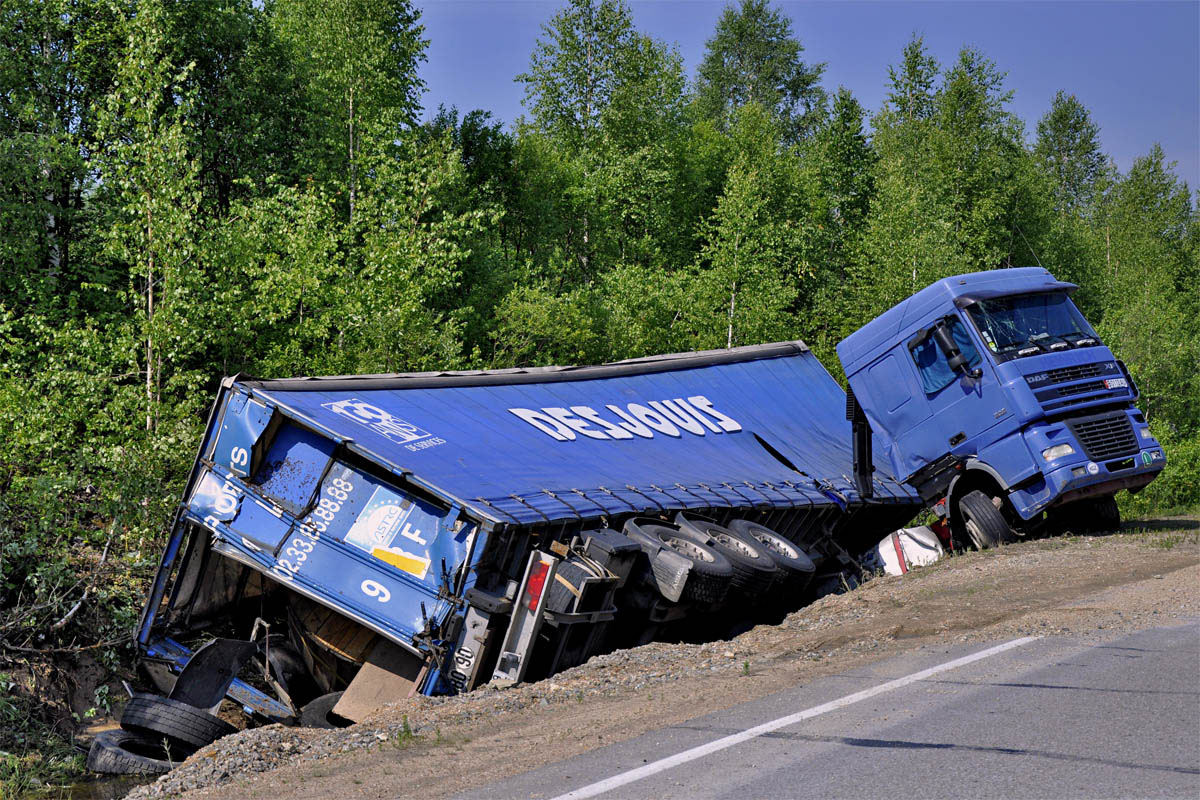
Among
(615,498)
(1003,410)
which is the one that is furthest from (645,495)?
(1003,410)

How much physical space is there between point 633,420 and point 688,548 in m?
3.51

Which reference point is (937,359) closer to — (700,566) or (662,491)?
(662,491)

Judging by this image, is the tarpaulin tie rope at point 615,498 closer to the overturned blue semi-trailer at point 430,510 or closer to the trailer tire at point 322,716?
the overturned blue semi-trailer at point 430,510

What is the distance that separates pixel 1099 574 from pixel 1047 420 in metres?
2.41

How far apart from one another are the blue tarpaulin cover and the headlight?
6.97 feet

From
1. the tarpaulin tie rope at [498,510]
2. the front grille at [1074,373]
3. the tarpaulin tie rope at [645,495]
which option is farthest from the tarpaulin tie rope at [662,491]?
the front grille at [1074,373]

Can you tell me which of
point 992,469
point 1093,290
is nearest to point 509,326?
point 992,469

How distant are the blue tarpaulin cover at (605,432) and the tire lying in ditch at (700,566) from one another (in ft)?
1.55

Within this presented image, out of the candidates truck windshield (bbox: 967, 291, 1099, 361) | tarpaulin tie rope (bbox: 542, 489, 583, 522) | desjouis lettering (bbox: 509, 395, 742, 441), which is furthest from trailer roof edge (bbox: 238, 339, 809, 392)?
truck windshield (bbox: 967, 291, 1099, 361)

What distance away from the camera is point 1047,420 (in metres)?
12.8

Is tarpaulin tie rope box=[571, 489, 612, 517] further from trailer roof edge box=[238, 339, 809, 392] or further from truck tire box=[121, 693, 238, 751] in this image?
truck tire box=[121, 693, 238, 751]

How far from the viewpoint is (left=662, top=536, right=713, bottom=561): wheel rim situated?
976cm

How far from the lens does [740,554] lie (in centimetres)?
1016

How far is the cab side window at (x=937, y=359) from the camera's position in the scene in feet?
43.9
